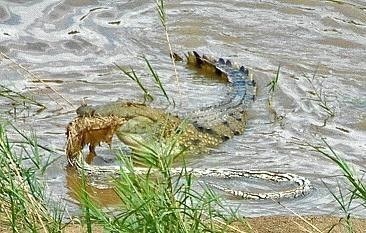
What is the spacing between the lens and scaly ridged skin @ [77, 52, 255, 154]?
5.68 metres

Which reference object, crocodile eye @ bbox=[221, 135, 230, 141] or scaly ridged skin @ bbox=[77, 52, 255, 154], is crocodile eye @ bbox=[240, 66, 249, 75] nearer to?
scaly ridged skin @ bbox=[77, 52, 255, 154]

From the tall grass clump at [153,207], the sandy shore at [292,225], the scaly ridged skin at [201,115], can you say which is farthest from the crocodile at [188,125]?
the tall grass clump at [153,207]

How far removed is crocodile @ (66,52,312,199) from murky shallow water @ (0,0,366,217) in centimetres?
10

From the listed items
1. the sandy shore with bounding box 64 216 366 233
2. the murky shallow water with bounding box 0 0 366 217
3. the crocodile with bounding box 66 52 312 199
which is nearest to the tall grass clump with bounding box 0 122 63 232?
the sandy shore with bounding box 64 216 366 233

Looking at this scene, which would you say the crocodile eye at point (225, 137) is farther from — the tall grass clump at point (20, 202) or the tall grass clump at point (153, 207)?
the tall grass clump at point (153, 207)

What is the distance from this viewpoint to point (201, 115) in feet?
21.1

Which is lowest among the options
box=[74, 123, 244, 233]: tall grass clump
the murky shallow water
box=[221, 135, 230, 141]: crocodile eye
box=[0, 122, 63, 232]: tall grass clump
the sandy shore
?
box=[221, 135, 230, 141]: crocodile eye

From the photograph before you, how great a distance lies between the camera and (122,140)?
5.67m

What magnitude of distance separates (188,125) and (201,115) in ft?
0.81

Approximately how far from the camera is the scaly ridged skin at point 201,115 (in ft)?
18.6

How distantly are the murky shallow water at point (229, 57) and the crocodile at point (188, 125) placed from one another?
10 cm

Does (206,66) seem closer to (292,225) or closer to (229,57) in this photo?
(229,57)

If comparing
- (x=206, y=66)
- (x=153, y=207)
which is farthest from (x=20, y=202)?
(x=206, y=66)

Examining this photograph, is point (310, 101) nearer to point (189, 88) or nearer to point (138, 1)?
point (189, 88)
